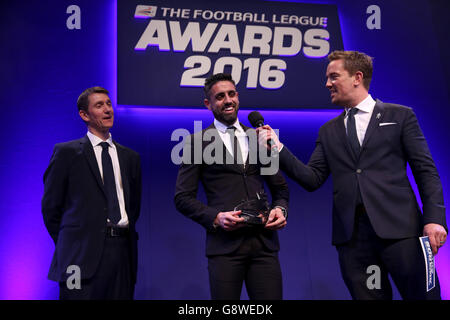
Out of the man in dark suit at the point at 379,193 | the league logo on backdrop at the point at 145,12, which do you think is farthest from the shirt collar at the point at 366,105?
the league logo on backdrop at the point at 145,12

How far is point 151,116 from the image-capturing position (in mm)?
4340

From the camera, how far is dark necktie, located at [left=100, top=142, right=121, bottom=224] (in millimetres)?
A: 2904

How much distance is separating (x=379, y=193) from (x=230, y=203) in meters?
0.79

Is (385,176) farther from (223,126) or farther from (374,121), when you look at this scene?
(223,126)

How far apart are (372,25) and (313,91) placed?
1027 millimetres

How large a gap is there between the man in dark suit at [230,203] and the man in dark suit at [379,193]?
0.26m

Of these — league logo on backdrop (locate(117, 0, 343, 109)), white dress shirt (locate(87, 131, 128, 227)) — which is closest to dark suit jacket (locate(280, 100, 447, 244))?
white dress shirt (locate(87, 131, 128, 227))

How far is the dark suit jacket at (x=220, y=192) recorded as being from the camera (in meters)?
2.58

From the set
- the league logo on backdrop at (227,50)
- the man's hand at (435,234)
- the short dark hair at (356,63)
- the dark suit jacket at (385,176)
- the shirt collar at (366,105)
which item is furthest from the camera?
the league logo on backdrop at (227,50)

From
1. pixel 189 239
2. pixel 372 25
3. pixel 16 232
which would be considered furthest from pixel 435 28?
pixel 16 232

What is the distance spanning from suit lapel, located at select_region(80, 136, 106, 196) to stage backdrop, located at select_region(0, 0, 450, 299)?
3.87 feet

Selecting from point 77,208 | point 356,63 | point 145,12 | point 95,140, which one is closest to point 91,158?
point 95,140

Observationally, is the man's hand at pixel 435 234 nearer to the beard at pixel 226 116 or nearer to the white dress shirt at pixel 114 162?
the beard at pixel 226 116

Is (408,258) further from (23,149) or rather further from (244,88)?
(23,149)
